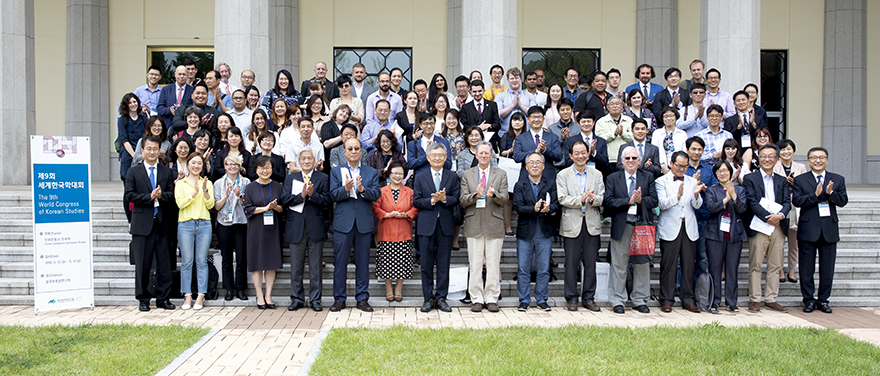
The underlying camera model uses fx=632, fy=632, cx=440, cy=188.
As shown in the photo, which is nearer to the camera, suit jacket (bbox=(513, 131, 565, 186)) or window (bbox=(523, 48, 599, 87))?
suit jacket (bbox=(513, 131, 565, 186))

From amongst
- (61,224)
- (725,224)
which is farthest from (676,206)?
(61,224)

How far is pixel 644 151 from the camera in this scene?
29.5 feet

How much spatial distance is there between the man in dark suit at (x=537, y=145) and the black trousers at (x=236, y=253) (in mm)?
3887

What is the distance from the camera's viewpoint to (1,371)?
5434mm

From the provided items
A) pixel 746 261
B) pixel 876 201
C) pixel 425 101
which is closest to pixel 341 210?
pixel 425 101

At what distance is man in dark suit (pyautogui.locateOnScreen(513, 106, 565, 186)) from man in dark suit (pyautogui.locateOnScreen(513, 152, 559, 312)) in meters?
0.50

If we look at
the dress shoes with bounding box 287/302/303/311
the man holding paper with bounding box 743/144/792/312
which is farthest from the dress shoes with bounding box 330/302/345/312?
the man holding paper with bounding box 743/144/792/312

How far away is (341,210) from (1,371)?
401 cm

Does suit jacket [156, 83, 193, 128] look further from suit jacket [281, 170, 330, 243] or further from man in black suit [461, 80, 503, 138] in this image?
man in black suit [461, 80, 503, 138]

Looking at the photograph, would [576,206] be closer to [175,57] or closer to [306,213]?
[306,213]

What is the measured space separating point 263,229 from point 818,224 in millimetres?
7373

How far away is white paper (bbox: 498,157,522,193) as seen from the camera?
9.05 m

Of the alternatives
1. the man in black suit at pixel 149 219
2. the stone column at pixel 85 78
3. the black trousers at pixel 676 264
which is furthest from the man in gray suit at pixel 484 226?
the stone column at pixel 85 78

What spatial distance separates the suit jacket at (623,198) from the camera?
8.23 meters
